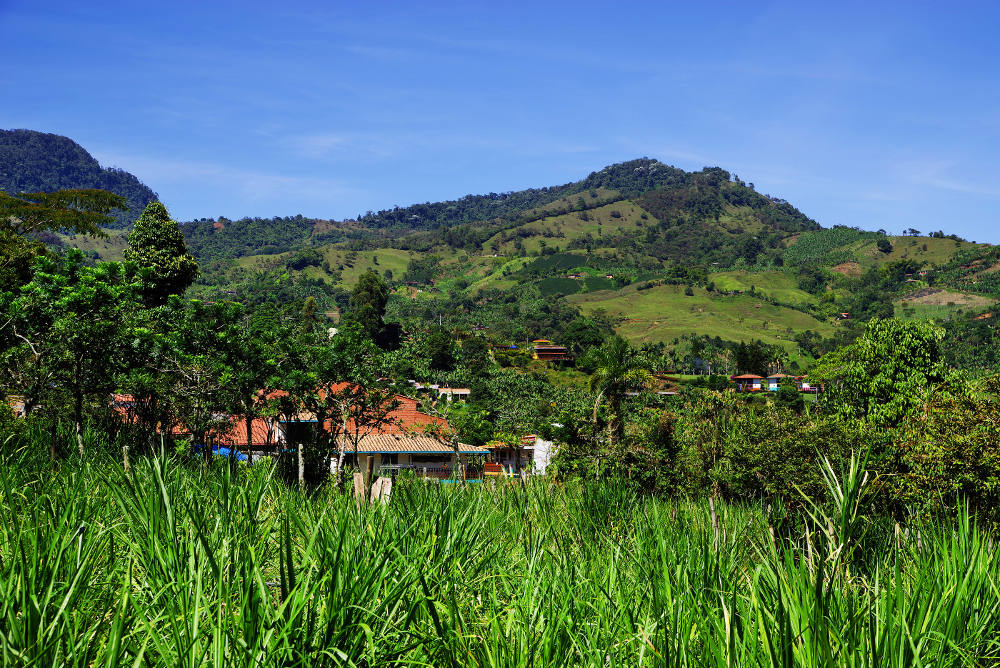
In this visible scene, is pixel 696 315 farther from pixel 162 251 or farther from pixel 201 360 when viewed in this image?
pixel 201 360

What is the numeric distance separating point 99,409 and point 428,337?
64222 mm

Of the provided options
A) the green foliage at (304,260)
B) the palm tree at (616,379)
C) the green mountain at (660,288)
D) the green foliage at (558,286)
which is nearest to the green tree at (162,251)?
the palm tree at (616,379)

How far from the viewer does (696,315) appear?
5221 inches

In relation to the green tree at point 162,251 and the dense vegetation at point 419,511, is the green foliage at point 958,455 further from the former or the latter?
the green tree at point 162,251

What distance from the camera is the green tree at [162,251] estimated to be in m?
24.2

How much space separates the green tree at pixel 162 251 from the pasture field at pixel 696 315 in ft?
307

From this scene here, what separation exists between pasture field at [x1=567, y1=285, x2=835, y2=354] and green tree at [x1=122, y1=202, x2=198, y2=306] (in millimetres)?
93557

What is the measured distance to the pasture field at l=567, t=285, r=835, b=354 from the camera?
121075 millimetres

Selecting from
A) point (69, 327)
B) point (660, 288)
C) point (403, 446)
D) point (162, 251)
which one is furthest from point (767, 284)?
point (69, 327)

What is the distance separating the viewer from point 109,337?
10477mm

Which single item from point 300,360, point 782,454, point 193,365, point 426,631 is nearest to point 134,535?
point 426,631

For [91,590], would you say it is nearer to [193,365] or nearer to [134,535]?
[134,535]

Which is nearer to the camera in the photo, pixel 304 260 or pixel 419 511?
pixel 419 511

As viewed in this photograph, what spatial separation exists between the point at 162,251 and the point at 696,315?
116416 millimetres
